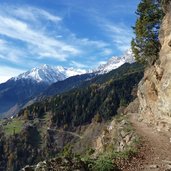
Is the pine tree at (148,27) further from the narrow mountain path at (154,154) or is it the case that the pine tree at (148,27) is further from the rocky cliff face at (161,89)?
the narrow mountain path at (154,154)

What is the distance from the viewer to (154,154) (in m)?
34.4

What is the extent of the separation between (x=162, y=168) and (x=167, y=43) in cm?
2799

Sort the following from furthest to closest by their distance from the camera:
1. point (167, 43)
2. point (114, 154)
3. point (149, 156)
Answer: point (167, 43) → point (149, 156) → point (114, 154)

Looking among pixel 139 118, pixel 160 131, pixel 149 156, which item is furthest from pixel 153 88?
pixel 149 156

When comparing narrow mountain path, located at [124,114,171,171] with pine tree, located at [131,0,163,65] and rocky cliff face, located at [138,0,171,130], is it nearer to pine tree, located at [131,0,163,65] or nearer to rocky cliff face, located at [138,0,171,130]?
rocky cliff face, located at [138,0,171,130]

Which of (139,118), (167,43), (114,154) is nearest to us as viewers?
(114,154)

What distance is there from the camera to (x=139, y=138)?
41625 millimetres

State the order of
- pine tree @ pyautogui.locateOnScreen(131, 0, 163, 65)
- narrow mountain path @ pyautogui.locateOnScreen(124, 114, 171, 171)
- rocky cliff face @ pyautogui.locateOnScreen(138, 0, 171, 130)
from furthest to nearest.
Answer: pine tree @ pyautogui.locateOnScreen(131, 0, 163, 65) < rocky cliff face @ pyautogui.locateOnScreen(138, 0, 171, 130) < narrow mountain path @ pyautogui.locateOnScreen(124, 114, 171, 171)

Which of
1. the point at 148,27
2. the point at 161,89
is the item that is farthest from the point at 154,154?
the point at 148,27

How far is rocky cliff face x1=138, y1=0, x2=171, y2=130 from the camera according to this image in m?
47.7

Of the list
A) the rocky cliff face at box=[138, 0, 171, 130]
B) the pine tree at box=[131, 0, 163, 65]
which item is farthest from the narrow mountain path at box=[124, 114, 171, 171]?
the pine tree at box=[131, 0, 163, 65]

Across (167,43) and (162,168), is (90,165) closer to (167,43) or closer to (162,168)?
(162,168)

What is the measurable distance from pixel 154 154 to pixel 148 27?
137ft

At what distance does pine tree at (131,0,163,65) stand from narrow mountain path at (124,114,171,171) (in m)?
29.1
